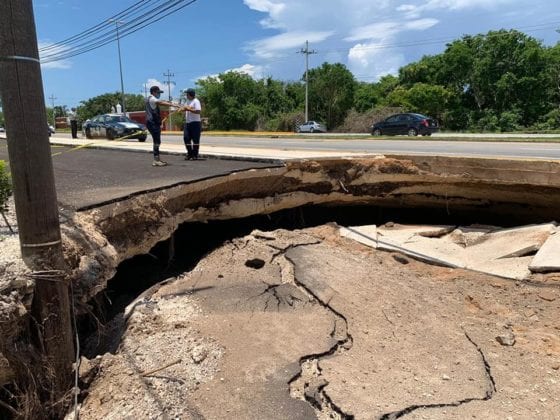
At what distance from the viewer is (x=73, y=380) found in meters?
3.59

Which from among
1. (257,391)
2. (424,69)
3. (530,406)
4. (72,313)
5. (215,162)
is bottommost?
(530,406)

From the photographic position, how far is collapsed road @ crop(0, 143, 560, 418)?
149 inches

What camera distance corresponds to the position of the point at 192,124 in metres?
9.19

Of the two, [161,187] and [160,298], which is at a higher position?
[161,187]

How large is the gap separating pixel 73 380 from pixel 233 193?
449cm

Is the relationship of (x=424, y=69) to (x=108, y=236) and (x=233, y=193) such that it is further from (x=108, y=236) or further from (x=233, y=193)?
(x=108, y=236)

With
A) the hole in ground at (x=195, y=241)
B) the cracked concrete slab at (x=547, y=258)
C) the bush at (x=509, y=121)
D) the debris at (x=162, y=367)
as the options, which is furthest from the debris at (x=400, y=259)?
the bush at (x=509, y=121)

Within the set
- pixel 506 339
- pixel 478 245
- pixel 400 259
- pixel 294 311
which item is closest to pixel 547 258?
pixel 478 245

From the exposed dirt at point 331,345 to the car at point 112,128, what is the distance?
51.7 ft

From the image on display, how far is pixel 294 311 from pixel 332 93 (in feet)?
145

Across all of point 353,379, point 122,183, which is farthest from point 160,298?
point 353,379

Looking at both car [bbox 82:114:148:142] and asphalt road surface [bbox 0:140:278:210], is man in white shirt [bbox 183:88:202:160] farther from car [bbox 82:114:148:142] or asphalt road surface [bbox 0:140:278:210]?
car [bbox 82:114:148:142]

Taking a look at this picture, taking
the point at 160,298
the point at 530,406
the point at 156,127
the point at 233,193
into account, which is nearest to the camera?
the point at 530,406

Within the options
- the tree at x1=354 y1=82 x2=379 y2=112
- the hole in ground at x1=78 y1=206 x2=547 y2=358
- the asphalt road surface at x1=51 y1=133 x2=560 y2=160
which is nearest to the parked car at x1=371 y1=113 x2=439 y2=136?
the asphalt road surface at x1=51 y1=133 x2=560 y2=160
